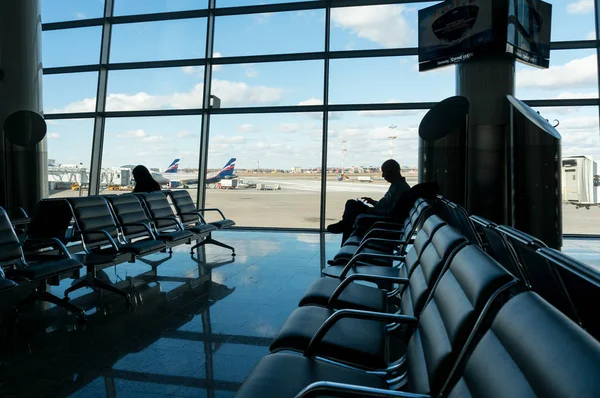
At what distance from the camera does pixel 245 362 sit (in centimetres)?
214

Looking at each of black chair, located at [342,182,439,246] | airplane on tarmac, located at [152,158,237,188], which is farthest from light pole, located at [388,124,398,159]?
black chair, located at [342,182,439,246]

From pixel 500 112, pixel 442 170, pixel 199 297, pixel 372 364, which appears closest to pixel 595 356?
pixel 372 364

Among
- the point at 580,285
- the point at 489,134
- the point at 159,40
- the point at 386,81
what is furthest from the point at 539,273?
the point at 159,40

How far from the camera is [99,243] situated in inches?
141

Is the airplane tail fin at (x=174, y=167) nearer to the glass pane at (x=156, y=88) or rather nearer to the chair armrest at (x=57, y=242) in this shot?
the glass pane at (x=156, y=88)

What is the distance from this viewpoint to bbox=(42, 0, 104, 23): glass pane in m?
7.41

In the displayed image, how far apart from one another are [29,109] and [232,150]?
2.90 m

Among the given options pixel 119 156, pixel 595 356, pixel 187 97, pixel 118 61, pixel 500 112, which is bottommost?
pixel 595 356

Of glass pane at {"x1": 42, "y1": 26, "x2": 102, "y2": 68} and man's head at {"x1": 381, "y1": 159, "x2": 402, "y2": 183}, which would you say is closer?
man's head at {"x1": 381, "y1": 159, "x2": 402, "y2": 183}

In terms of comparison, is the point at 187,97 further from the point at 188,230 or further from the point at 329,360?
the point at 329,360

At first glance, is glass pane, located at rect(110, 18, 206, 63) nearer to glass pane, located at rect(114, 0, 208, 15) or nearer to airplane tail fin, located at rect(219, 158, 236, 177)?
glass pane, located at rect(114, 0, 208, 15)

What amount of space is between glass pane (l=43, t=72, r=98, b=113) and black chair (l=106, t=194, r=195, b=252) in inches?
155

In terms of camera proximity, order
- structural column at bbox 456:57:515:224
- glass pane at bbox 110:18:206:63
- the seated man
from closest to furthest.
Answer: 1. the seated man
2. structural column at bbox 456:57:515:224
3. glass pane at bbox 110:18:206:63

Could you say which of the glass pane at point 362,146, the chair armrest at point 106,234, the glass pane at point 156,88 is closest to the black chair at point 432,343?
the chair armrest at point 106,234
